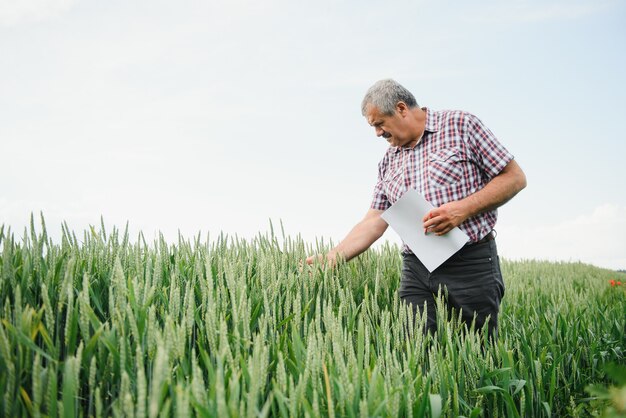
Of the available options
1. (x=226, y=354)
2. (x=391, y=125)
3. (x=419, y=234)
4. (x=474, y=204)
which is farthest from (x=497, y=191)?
(x=226, y=354)

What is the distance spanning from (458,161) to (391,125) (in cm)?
48

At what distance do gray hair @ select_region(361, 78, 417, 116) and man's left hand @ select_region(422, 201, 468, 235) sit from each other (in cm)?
73

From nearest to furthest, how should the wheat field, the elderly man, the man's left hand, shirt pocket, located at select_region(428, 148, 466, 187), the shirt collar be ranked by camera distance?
the wheat field < the man's left hand < the elderly man < shirt pocket, located at select_region(428, 148, 466, 187) < the shirt collar

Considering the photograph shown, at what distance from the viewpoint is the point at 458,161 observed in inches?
116

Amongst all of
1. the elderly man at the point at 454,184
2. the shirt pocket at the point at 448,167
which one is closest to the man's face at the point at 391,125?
the elderly man at the point at 454,184

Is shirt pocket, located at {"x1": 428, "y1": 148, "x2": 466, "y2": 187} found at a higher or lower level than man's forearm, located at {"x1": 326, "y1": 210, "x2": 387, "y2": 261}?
higher

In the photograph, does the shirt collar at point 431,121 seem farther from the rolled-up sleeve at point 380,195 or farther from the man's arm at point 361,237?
the man's arm at point 361,237

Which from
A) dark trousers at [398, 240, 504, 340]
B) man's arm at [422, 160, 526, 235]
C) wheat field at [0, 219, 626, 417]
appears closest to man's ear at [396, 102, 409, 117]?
man's arm at [422, 160, 526, 235]

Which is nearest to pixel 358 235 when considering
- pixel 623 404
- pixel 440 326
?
pixel 440 326

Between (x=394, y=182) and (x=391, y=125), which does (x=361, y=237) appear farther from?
(x=391, y=125)

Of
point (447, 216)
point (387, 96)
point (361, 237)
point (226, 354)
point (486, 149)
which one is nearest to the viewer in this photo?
point (226, 354)

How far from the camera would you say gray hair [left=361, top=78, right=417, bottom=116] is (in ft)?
10.2

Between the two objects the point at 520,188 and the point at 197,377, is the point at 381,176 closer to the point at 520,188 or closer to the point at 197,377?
the point at 520,188

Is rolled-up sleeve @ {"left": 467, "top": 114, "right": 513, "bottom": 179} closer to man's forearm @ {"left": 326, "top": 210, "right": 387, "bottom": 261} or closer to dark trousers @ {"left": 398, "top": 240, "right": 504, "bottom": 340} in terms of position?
dark trousers @ {"left": 398, "top": 240, "right": 504, "bottom": 340}
